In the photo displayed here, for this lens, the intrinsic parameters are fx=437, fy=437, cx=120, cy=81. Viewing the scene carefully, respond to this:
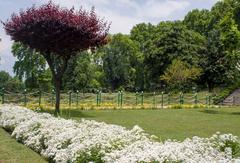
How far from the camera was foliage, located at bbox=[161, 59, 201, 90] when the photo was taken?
52094 mm

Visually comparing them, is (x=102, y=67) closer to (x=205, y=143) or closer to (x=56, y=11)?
(x=56, y=11)

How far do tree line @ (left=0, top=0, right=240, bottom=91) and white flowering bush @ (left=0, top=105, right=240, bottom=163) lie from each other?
35.9m

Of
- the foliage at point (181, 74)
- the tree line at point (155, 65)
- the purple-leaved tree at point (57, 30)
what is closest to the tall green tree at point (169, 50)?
the tree line at point (155, 65)

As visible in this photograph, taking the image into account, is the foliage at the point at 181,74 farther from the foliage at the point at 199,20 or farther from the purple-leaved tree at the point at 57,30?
the purple-leaved tree at the point at 57,30

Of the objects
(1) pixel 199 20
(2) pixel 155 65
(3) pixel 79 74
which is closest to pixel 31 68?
(3) pixel 79 74

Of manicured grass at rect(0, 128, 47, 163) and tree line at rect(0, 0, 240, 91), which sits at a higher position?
tree line at rect(0, 0, 240, 91)

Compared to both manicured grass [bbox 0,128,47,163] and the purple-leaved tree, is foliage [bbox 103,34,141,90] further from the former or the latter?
manicured grass [bbox 0,128,47,163]

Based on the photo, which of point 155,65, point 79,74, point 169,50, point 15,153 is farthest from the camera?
point 155,65

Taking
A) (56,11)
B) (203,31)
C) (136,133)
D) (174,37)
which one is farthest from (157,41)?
(136,133)

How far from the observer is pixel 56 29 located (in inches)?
808

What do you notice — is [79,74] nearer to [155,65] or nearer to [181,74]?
[155,65]

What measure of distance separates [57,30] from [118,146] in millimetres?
13477

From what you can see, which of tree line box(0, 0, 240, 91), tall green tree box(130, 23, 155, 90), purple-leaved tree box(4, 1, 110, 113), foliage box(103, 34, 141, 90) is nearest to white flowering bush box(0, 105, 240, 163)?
purple-leaved tree box(4, 1, 110, 113)

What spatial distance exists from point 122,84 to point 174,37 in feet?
46.9
